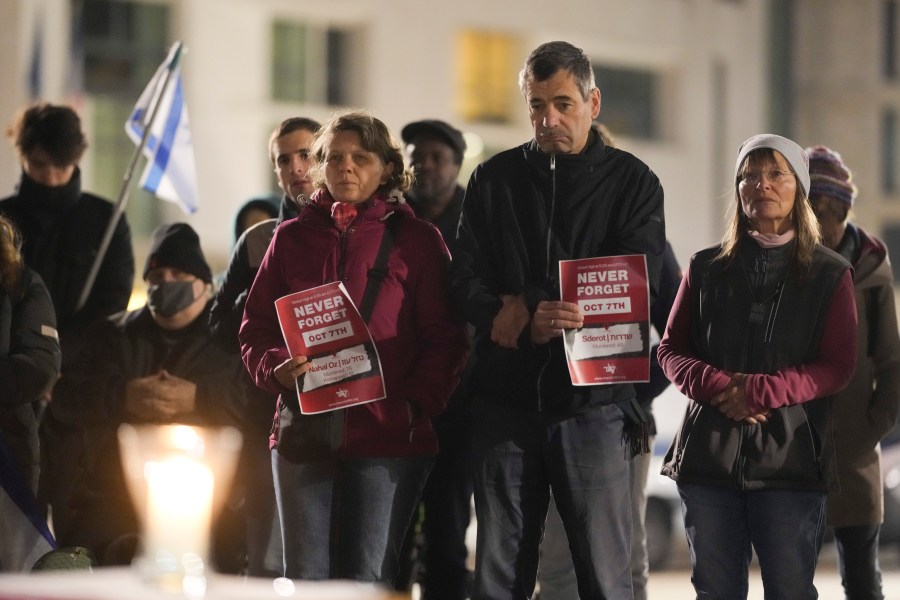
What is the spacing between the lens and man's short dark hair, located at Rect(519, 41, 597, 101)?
5.14 m

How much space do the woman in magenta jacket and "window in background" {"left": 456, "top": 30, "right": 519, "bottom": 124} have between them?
2119 centimetres

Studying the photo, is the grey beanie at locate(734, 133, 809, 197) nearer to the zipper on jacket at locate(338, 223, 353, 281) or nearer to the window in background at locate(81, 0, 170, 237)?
the zipper on jacket at locate(338, 223, 353, 281)

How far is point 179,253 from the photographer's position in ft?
22.1

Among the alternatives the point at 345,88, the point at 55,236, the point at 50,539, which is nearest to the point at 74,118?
the point at 55,236

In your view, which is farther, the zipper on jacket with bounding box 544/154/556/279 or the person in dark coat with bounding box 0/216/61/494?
the person in dark coat with bounding box 0/216/61/494

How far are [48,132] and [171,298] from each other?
1.14m

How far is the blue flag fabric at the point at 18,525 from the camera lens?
19.2 feet

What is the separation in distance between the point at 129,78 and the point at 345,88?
3.47 meters

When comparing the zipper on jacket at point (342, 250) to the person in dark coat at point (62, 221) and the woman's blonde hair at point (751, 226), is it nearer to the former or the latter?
the woman's blonde hair at point (751, 226)

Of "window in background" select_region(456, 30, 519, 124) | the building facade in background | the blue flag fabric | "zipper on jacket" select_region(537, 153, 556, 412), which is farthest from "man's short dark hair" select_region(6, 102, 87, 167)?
"window in background" select_region(456, 30, 519, 124)

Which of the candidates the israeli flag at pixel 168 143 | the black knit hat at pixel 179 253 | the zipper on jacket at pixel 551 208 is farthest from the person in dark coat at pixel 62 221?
the zipper on jacket at pixel 551 208

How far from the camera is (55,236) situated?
7379 millimetres

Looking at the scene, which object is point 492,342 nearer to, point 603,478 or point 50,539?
point 603,478

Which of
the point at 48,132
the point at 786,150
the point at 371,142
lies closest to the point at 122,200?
the point at 48,132
